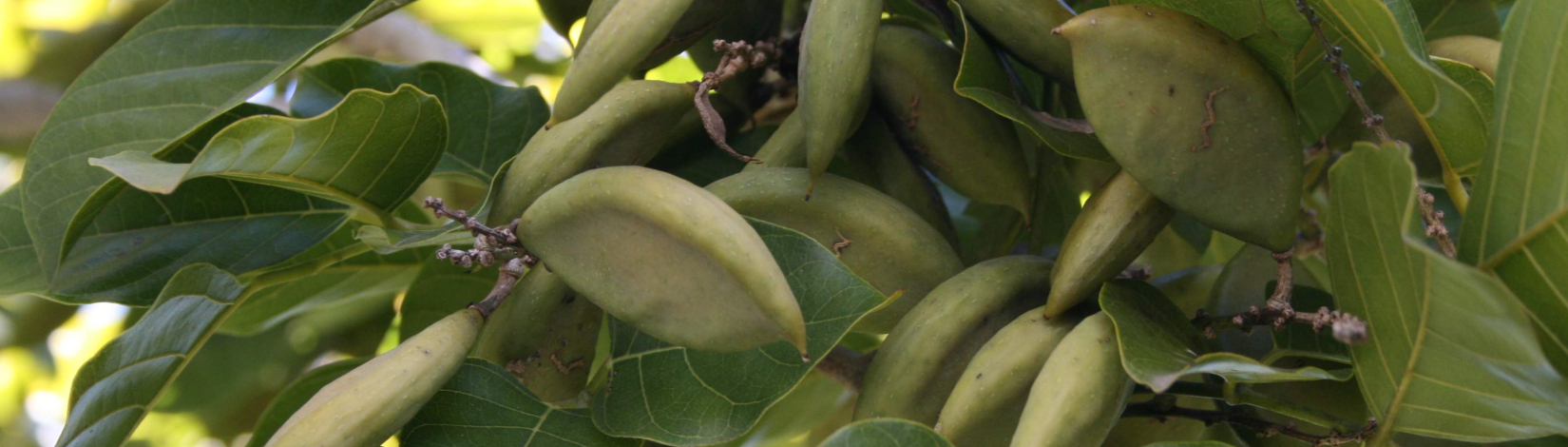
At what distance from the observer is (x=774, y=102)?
0.83 m

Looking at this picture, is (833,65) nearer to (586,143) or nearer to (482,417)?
(586,143)

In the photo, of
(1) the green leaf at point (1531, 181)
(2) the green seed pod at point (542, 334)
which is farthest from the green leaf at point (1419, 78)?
(2) the green seed pod at point (542, 334)

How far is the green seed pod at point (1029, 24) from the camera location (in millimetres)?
586

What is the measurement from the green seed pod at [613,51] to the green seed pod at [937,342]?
20 cm

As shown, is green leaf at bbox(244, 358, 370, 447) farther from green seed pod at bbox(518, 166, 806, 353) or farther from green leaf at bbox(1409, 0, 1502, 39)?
green leaf at bbox(1409, 0, 1502, 39)

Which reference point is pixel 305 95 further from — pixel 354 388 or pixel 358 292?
pixel 354 388

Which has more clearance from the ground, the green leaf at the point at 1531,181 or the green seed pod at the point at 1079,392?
the green leaf at the point at 1531,181

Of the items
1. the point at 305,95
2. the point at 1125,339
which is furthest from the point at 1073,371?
the point at 305,95

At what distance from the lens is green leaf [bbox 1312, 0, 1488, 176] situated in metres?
0.52

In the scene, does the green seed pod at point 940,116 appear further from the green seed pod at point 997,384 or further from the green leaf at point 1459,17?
the green leaf at point 1459,17

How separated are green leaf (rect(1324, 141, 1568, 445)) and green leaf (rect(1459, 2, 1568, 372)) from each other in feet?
0.11

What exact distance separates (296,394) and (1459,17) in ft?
2.78

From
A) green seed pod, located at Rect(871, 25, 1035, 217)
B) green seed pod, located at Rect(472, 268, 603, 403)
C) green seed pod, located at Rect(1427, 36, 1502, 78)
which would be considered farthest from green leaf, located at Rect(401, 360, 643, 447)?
green seed pod, located at Rect(1427, 36, 1502, 78)

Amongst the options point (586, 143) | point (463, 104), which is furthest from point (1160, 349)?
point (463, 104)
